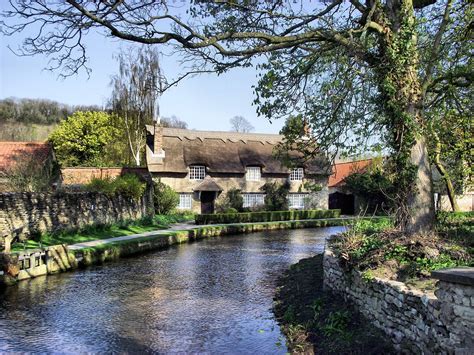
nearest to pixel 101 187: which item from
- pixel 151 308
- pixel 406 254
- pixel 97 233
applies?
pixel 97 233

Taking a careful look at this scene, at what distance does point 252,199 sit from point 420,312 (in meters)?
34.3

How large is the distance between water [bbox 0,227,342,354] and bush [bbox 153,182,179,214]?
52.3 feet

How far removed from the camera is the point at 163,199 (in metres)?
34.6

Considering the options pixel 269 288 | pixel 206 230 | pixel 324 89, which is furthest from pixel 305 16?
pixel 206 230

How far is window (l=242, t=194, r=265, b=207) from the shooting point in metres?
40.4

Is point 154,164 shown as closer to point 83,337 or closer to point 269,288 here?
point 269,288

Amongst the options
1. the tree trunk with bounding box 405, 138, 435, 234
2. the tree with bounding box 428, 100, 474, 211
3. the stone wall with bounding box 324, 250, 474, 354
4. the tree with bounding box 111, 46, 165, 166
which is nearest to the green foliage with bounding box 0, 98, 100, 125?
the tree with bounding box 111, 46, 165, 166

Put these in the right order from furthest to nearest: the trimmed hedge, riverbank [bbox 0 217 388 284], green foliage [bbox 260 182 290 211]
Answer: green foliage [bbox 260 182 290 211], the trimmed hedge, riverbank [bbox 0 217 388 284]

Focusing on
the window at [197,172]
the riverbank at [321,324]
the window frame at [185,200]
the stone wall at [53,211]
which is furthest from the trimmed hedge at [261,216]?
the riverbank at [321,324]

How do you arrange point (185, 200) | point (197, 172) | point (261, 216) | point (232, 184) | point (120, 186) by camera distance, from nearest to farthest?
point (120, 186) → point (261, 216) → point (185, 200) → point (197, 172) → point (232, 184)

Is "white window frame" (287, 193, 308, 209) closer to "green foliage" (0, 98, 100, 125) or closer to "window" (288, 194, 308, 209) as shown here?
"window" (288, 194, 308, 209)

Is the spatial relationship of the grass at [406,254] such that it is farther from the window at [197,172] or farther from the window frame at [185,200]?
the window at [197,172]

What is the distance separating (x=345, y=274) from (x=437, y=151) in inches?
269

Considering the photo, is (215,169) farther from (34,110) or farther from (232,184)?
(34,110)
